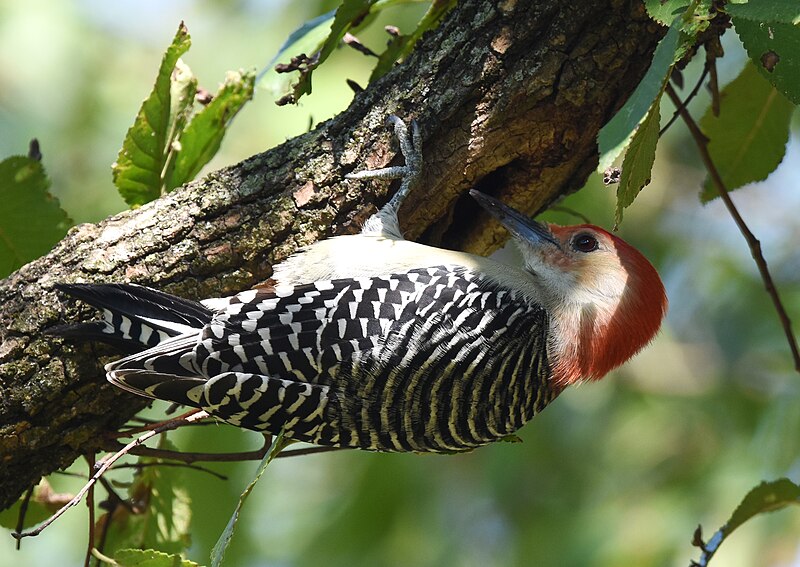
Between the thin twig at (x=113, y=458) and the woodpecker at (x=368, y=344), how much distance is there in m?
0.26

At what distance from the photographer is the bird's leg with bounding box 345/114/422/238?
3.30 m

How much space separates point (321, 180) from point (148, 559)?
1.45 metres

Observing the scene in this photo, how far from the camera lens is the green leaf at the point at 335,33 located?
337cm

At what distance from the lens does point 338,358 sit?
123 inches

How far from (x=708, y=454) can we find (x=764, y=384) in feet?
2.88

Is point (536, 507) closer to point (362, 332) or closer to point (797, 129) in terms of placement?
point (797, 129)

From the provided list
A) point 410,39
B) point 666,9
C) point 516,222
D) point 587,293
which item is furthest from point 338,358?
point 666,9

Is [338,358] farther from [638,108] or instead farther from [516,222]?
[638,108]

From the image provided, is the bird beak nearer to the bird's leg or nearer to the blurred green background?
the bird's leg

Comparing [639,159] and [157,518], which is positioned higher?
[639,159]

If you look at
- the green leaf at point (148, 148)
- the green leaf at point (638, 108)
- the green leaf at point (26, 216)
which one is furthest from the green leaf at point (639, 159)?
the green leaf at point (26, 216)

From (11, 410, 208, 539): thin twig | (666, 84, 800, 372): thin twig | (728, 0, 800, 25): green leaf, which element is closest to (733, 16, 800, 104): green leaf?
(728, 0, 800, 25): green leaf

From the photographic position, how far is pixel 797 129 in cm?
754

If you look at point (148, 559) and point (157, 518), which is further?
point (157, 518)
